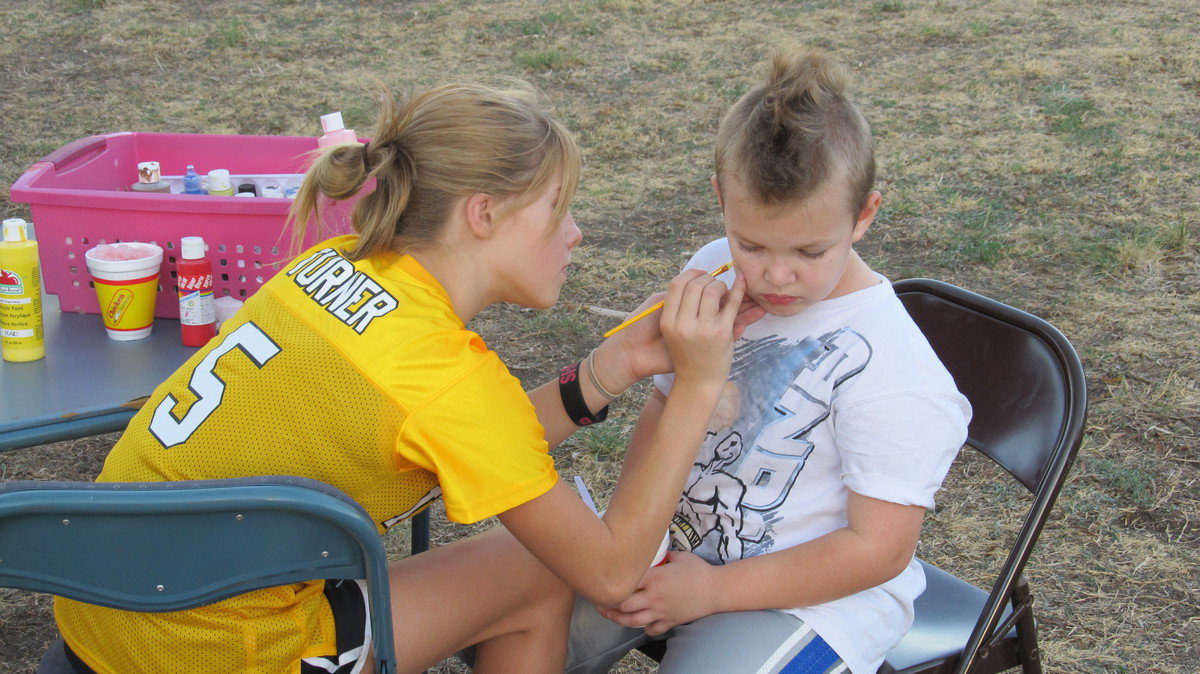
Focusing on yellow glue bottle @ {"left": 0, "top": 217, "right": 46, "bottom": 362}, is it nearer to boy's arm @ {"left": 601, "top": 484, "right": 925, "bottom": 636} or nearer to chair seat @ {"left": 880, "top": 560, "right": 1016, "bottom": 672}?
boy's arm @ {"left": 601, "top": 484, "right": 925, "bottom": 636}

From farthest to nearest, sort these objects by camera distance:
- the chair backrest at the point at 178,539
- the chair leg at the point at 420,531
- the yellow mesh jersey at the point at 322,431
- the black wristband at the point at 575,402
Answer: the chair leg at the point at 420,531 < the black wristband at the point at 575,402 < the yellow mesh jersey at the point at 322,431 < the chair backrest at the point at 178,539

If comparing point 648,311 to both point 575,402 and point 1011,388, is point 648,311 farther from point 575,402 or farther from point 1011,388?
point 1011,388

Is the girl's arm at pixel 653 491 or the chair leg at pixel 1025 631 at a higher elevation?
the girl's arm at pixel 653 491

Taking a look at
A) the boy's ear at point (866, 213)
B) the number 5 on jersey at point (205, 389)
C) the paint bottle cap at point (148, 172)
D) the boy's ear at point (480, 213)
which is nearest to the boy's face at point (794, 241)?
the boy's ear at point (866, 213)

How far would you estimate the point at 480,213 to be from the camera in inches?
61.4

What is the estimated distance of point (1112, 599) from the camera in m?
2.67

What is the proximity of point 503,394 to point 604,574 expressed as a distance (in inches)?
11.4

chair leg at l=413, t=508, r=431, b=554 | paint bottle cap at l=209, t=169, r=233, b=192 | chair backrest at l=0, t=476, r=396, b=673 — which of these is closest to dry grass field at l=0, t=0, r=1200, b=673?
paint bottle cap at l=209, t=169, r=233, b=192

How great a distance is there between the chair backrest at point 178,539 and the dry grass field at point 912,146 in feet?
4.70

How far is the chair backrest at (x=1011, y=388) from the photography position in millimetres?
1560

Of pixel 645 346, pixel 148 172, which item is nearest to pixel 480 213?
pixel 645 346

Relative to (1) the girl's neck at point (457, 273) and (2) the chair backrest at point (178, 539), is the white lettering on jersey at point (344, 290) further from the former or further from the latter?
(2) the chair backrest at point (178, 539)

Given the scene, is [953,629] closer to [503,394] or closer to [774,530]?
[774,530]

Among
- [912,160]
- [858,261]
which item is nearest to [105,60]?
[912,160]
